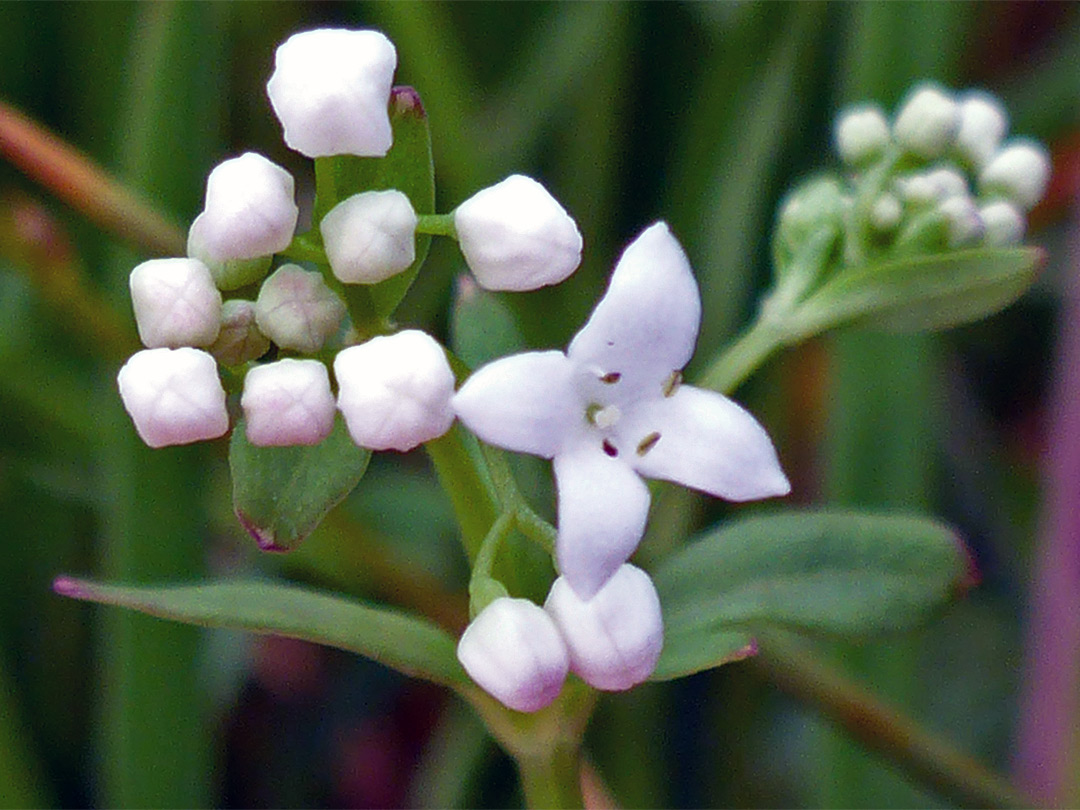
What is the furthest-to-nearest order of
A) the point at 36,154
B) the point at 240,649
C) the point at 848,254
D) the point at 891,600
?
→ the point at 240,649 < the point at 36,154 < the point at 848,254 < the point at 891,600

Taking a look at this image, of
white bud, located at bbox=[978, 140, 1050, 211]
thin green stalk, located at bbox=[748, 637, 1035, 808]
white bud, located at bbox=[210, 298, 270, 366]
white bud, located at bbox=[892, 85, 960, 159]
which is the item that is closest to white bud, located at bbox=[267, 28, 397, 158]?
white bud, located at bbox=[210, 298, 270, 366]

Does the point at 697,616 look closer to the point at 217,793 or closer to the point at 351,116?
the point at 351,116

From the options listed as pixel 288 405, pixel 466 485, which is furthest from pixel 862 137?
pixel 288 405

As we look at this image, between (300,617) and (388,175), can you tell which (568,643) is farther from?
(388,175)

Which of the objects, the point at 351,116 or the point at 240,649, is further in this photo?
the point at 240,649

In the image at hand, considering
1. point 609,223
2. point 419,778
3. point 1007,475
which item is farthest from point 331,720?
point 1007,475

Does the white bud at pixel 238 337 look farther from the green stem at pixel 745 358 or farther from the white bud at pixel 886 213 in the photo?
the white bud at pixel 886 213

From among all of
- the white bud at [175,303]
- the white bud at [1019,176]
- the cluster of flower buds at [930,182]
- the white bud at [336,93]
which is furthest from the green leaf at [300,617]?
the white bud at [1019,176]
